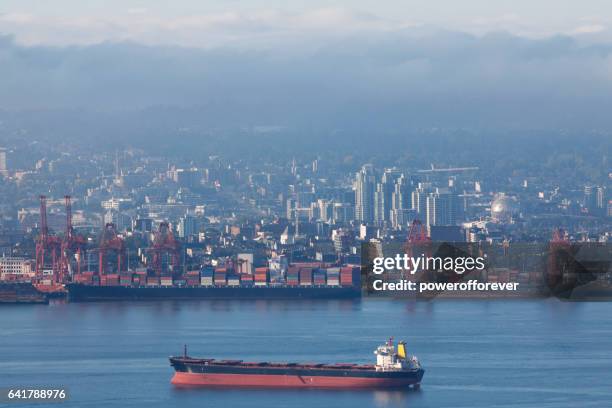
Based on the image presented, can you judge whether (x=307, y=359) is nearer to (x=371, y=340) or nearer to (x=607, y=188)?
(x=371, y=340)

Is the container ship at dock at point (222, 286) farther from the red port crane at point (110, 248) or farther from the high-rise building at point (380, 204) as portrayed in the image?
the high-rise building at point (380, 204)

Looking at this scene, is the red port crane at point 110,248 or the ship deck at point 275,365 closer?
the ship deck at point 275,365

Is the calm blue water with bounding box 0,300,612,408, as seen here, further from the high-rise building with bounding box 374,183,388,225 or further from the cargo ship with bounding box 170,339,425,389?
the high-rise building with bounding box 374,183,388,225

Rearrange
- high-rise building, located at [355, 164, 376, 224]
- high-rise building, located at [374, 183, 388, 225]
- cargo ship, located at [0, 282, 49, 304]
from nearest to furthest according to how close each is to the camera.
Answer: cargo ship, located at [0, 282, 49, 304] < high-rise building, located at [374, 183, 388, 225] < high-rise building, located at [355, 164, 376, 224]

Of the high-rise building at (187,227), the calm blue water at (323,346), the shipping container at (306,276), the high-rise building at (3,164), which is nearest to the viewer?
the calm blue water at (323,346)

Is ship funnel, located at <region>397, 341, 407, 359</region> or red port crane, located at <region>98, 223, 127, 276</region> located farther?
red port crane, located at <region>98, 223, 127, 276</region>

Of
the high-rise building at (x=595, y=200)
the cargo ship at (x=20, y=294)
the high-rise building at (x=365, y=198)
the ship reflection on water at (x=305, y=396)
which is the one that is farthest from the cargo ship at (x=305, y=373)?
the high-rise building at (x=595, y=200)
